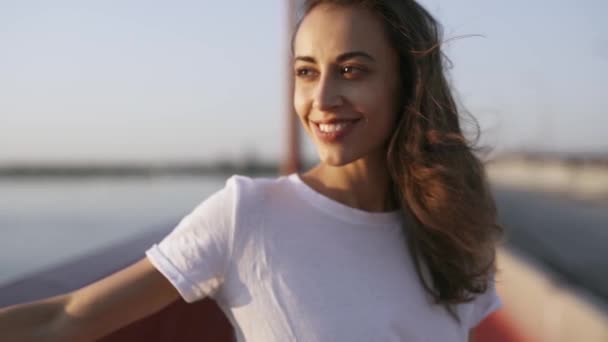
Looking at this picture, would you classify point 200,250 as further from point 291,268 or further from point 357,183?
point 357,183

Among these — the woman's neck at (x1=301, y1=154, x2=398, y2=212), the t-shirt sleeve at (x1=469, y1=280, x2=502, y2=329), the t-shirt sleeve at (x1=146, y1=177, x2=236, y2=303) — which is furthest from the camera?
the t-shirt sleeve at (x1=469, y1=280, x2=502, y2=329)

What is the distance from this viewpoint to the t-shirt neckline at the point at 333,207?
174 centimetres

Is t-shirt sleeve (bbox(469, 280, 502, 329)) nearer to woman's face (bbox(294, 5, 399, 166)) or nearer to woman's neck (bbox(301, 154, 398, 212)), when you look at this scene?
woman's neck (bbox(301, 154, 398, 212))

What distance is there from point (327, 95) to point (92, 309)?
0.72 meters

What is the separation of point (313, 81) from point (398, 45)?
24cm

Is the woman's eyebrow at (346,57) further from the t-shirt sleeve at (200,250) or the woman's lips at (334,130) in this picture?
the t-shirt sleeve at (200,250)

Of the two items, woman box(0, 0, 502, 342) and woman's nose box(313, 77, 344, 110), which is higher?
woman's nose box(313, 77, 344, 110)

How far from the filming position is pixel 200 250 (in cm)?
152

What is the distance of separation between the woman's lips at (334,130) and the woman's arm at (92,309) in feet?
1.68

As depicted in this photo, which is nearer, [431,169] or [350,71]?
[350,71]

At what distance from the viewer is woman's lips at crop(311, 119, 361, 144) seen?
5.58 ft

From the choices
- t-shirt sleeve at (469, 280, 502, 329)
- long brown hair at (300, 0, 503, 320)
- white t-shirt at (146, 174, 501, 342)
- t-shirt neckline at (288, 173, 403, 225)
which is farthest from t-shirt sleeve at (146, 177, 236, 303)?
t-shirt sleeve at (469, 280, 502, 329)

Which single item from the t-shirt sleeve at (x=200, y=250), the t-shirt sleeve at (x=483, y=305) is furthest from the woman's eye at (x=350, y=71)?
the t-shirt sleeve at (x=483, y=305)

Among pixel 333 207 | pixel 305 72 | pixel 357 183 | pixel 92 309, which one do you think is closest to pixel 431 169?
pixel 357 183
